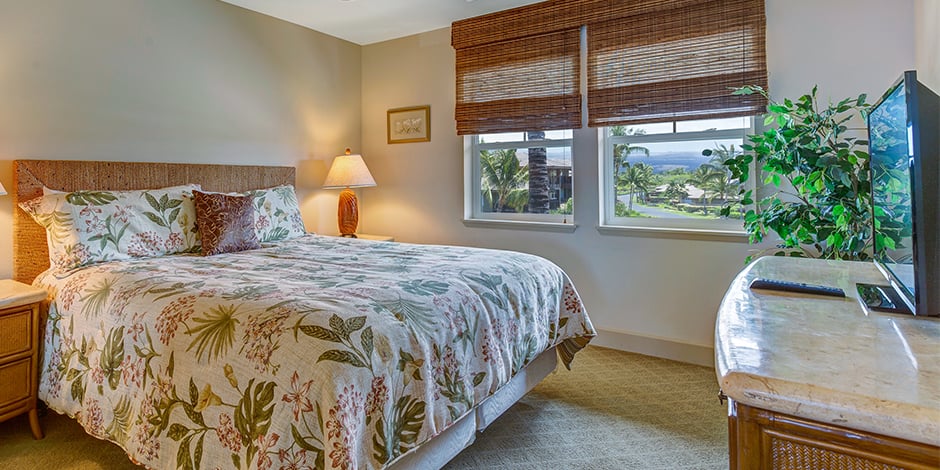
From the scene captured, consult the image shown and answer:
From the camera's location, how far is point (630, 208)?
339 centimetres

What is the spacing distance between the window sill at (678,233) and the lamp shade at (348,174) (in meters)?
1.89

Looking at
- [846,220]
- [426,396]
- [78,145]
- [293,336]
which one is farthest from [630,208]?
[78,145]

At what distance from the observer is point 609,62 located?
3254mm

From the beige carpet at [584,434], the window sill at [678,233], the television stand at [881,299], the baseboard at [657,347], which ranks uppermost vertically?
the window sill at [678,233]

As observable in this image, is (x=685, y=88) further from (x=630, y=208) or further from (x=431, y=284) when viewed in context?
(x=431, y=284)

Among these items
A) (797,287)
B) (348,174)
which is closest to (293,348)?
(797,287)

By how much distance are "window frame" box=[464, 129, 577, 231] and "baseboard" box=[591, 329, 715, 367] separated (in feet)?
2.65

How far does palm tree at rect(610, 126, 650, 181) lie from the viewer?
3330 millimetres

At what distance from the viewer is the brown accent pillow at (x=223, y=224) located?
276 centimetres

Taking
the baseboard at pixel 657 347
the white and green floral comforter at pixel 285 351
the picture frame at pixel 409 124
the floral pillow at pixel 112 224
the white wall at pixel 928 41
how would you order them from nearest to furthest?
the white and green floral comforter at pixel 285 351 < the white wall at pixel 928 41 < the floral pillow at pixel 112 224 < the baseboard at pixel 657 347 < the picture frame at pixel 409 124

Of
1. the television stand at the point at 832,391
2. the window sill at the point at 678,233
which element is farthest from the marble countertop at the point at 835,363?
the window sill at the point at 678,233

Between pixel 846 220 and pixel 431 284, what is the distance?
187 cm

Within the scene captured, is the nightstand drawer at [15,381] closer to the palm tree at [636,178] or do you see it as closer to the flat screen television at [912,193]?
the flat screen television at [912,193]

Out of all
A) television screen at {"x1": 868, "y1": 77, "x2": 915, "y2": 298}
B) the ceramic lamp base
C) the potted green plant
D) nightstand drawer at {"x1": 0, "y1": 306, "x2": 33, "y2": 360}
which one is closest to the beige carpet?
nightstand drawer at {"x1": 0, "y1": 306, "x2": 33, "y2": 360}
